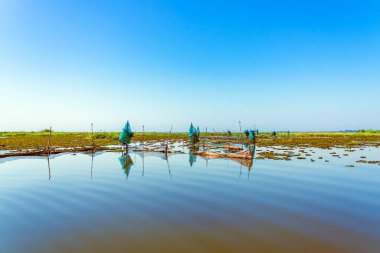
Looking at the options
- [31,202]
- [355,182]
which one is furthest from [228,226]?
[355,182]

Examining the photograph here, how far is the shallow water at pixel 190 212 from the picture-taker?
7.05 metres

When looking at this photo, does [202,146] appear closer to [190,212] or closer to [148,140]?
[148,140]

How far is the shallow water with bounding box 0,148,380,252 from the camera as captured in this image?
7.05 meters

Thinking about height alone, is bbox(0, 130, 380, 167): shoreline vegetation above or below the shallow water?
above

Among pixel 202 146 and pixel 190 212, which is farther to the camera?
pixel 202 146

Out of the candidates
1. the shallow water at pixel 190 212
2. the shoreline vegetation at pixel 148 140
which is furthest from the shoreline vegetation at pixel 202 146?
the shallow water at pixel 190 212

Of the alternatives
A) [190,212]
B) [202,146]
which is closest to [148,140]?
[202,146]

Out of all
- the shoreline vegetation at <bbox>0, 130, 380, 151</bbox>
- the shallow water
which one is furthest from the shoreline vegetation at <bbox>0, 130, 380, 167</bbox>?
the shallow water

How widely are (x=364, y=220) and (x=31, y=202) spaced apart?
12.4 meters

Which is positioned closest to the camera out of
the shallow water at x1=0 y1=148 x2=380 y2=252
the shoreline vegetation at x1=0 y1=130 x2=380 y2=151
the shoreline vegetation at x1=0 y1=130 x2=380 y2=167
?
the shallow water at x1=0 y1=148 x2=380 y2=252

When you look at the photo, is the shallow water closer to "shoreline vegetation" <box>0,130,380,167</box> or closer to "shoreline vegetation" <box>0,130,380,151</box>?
"shoreline vegetation" <box>0,130,380,167</box>

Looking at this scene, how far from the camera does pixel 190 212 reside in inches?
379

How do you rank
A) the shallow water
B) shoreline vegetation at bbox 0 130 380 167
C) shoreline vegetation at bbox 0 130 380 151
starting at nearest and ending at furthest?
1. the shallow water
2. shoreline vegetation at bbox 0 130 380 167
3. shoreline vegetation at bbox 0 130 380 151

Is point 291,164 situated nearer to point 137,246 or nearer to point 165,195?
point 165,195
